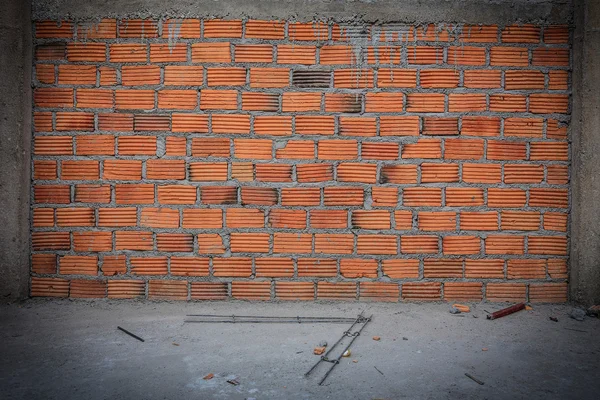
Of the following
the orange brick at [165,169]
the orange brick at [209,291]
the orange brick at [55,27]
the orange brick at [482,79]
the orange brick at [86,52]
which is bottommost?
the orange brick at [209,291]

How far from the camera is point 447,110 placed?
3.03 metres

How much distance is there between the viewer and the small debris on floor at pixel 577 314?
2.83 meters

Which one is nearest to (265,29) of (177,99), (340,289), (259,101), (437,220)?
(259,101)

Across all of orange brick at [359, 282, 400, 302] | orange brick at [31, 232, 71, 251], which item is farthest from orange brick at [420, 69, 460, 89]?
orange brick at [31, 232, 71, 251]

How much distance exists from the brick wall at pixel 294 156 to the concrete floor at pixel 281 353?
0.27m

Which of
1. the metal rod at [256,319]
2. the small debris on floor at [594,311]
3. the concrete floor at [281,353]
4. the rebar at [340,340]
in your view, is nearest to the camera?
the concrete floor at [281,353]

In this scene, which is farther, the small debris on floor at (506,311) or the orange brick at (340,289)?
the orange brick at (340,289)

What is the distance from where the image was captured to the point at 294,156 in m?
3.04

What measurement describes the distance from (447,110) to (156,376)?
262 centimetres

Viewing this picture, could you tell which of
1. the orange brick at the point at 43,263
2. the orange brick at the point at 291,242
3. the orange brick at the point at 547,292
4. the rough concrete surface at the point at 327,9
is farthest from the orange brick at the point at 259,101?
the orange brick at the point at 547,292

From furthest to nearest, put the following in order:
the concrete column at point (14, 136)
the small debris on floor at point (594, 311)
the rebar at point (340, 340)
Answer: the concrete column at point (14, 136)
the small debris on floor at point (594, 311)
the rebar at point (340, 340)

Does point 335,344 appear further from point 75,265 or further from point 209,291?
point 75,265

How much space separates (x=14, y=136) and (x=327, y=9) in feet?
8.28

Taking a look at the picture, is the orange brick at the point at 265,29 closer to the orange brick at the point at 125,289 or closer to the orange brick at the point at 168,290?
the orange brick at the point at 168,290
